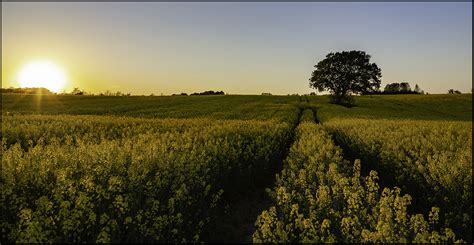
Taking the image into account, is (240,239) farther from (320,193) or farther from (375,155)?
(375,155)

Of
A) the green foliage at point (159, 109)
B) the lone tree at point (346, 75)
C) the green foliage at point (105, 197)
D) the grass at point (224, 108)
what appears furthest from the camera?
the lone tree at point (346, 75)

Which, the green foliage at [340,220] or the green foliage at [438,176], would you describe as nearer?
the green foliage at [340,220]

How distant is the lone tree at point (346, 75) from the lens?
69.2 m

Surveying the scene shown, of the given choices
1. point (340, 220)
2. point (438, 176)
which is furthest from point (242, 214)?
point (438, 176)

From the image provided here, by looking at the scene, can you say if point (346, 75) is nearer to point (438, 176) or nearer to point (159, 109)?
point (159, 109)

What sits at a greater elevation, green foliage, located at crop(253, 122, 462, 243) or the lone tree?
the lone tree

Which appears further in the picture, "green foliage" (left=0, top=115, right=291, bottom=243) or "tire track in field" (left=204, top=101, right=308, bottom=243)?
"tire track in field" (left=204, top=101, right=308, bottom=243)

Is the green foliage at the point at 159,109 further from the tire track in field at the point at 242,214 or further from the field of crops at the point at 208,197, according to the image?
the field of crops at the point at 208,197

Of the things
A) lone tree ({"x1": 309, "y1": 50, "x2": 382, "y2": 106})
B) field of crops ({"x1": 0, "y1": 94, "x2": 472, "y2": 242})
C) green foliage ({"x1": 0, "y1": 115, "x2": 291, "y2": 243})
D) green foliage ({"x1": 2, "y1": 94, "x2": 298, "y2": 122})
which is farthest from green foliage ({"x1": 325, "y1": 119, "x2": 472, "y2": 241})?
lone tree ({"x1": 309, "y1": 50, "x2": 382, "y2": 106})

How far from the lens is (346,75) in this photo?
6912 centimetres

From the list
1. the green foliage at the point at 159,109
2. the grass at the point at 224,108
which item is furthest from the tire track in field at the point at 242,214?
the grass at the point at 224,108

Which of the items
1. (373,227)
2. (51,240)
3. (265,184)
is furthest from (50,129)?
(373,227)

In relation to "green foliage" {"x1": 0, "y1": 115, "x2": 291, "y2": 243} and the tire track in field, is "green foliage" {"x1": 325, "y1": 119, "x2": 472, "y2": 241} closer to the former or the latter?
the tire track in field

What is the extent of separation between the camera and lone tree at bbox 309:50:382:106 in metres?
69.2
